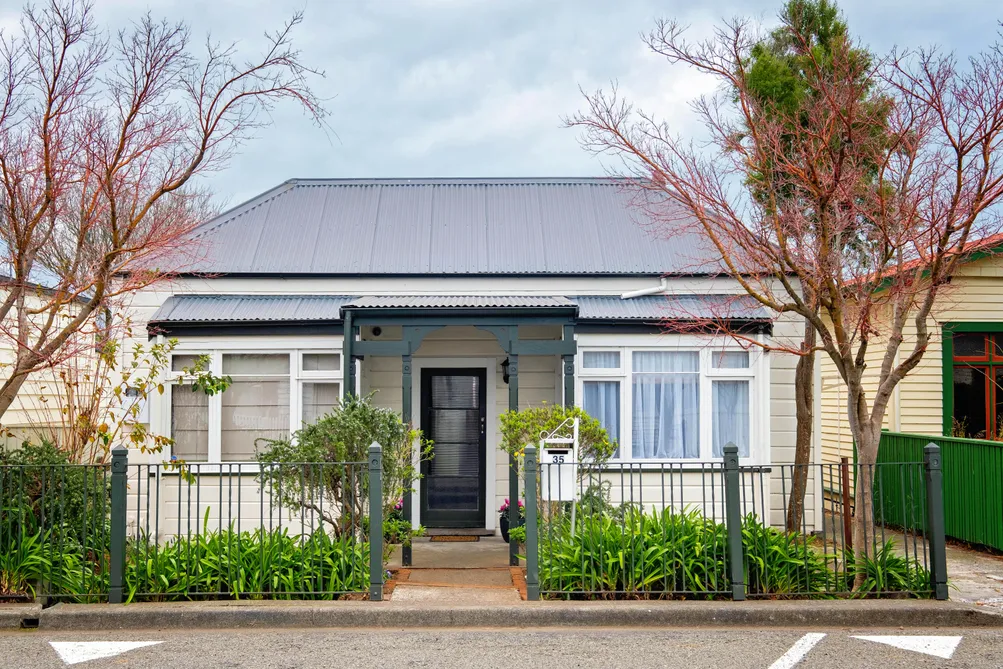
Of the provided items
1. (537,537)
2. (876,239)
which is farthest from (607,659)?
(876,239)

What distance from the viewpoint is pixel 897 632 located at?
6656 millimetres

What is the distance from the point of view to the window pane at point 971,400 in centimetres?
1306

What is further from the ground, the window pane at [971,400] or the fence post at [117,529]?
the window pane at [971,400]

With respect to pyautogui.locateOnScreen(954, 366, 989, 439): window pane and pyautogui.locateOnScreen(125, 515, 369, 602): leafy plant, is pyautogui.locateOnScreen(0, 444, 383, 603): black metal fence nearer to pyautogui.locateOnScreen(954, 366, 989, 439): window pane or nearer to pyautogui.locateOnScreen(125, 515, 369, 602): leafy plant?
pyautogui.locateOnScreen(125, 515, 369, 602): leafy plant

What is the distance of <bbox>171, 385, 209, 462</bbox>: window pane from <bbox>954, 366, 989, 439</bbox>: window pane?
1069cm

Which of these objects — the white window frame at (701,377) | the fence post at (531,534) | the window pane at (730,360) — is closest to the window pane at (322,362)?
the white window frame at (701,377)

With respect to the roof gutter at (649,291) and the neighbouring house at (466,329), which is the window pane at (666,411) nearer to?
the neighbouring house at (466,329)

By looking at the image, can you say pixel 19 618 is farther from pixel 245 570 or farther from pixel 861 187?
pixel 861 187

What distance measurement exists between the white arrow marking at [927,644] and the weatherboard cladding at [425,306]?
4.17 m

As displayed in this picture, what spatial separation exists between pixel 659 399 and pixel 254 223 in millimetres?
6247

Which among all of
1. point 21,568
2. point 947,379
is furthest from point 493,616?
point 947,379

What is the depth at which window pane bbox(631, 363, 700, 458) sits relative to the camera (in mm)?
10734

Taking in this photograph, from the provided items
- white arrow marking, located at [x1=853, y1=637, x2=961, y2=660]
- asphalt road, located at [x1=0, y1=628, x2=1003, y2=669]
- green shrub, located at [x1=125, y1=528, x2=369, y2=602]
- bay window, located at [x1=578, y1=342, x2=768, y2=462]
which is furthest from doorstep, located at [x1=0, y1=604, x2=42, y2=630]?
white arrow marking, located at [x1=853, y1=637, x2=961, y2=660]

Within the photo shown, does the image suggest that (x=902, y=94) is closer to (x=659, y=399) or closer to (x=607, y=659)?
(x=659, y=399)
